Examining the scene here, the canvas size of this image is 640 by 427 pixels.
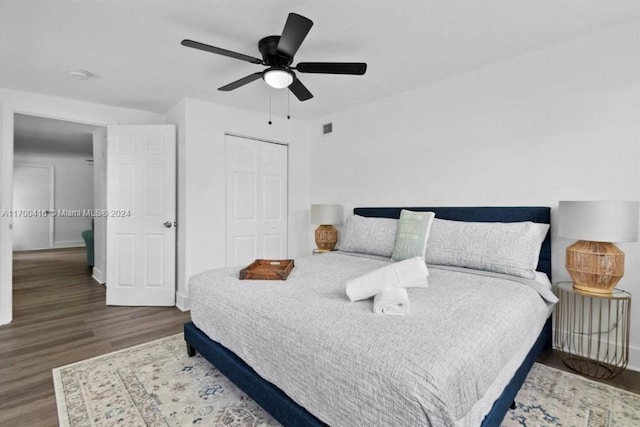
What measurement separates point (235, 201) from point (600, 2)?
373 cm

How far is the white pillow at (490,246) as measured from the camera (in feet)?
A: 7.30

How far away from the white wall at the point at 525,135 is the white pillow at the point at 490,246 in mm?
453

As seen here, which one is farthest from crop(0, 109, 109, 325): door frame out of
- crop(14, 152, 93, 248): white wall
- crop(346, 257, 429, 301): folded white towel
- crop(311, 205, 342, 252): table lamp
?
crop(14, 152, 93, 248): white wall

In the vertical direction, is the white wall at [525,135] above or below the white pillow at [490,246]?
above

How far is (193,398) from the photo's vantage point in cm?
187

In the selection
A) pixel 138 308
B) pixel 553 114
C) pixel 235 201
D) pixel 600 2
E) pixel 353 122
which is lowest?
pixel 138 308

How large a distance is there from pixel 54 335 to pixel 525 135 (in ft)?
14.9

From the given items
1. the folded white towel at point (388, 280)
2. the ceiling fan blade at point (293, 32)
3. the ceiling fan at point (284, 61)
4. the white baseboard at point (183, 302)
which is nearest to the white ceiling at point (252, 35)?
the ceiling fan at point (284, 61)

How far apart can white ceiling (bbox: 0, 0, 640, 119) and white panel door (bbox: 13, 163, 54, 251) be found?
20.7 ft

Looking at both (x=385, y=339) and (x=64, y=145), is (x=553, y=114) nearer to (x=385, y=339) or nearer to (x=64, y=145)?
(x=385, y=339)

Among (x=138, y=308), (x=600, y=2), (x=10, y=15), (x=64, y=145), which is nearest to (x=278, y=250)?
(x=138, y=308)

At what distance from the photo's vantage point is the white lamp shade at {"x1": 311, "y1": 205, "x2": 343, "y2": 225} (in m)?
4.01

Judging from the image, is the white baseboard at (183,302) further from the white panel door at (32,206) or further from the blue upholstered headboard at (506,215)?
the white panel door at (32,206)

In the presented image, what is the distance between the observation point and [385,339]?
117 cm
